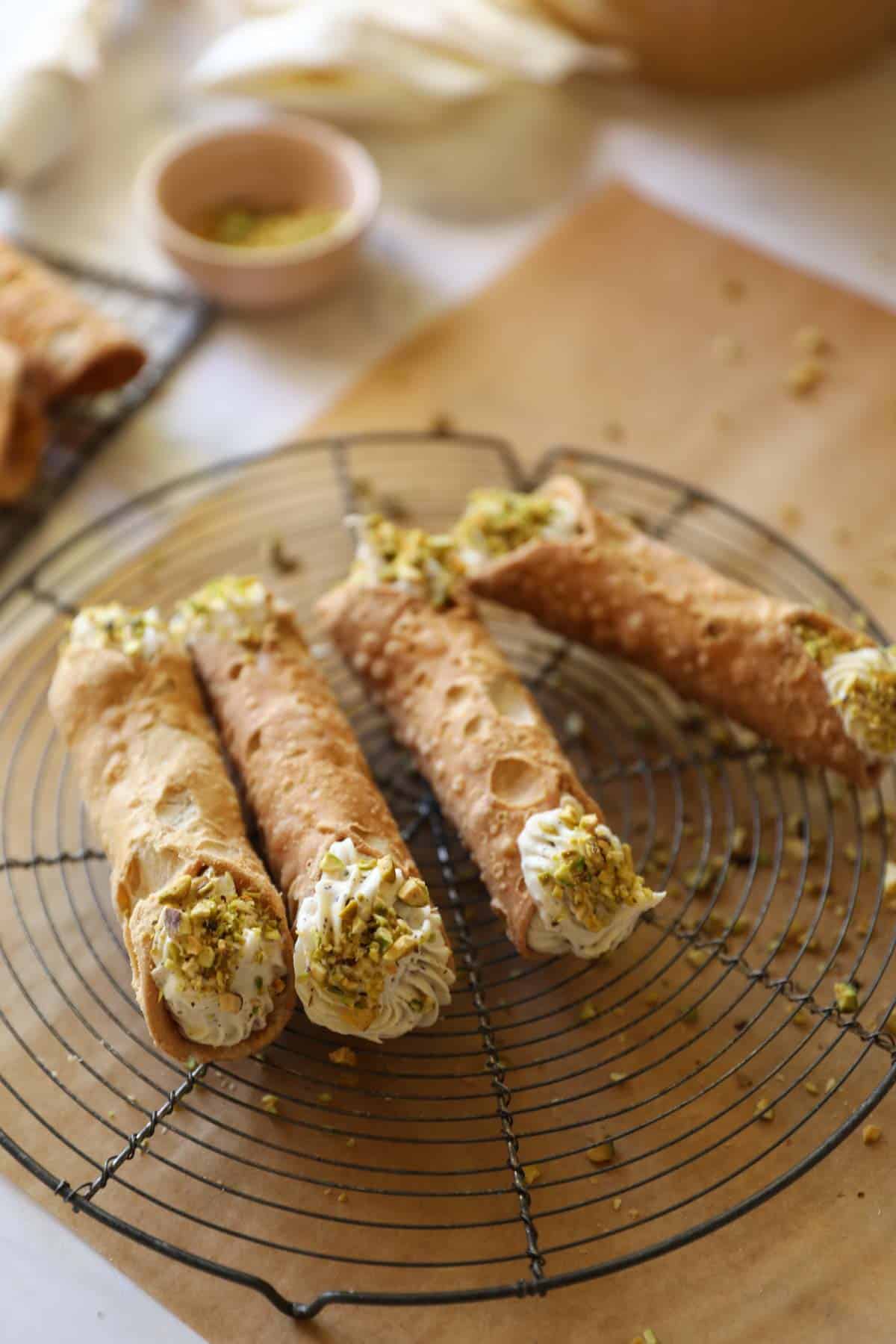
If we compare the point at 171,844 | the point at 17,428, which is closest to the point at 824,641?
the point at 171,844

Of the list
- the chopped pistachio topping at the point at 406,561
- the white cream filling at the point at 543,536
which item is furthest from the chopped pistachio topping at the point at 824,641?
the chopped pistachio topping at the point at 406,561

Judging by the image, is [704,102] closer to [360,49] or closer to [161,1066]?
[360,49]

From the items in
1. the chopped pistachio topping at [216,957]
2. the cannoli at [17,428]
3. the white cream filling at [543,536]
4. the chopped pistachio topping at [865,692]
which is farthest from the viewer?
the cannoli at [17,428]

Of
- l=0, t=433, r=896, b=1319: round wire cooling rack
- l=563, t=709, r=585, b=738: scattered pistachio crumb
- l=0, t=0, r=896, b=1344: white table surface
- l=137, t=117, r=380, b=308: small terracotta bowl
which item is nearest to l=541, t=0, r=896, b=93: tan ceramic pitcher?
l=0, t=0, r=896, b=1344: white table surface

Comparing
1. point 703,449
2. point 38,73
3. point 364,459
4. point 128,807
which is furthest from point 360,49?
point 128,807

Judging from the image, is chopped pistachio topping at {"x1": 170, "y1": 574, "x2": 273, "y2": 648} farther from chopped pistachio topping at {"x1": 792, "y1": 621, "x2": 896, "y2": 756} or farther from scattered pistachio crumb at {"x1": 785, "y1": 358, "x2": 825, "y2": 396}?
scattered pistachio crumb at {"x1": 785, "y1": 358, "x2": 825, "y2": 396}

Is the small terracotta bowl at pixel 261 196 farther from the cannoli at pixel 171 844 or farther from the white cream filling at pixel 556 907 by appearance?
the white cream filling at pixel 556 907

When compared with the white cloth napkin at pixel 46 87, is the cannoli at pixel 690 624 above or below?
below
